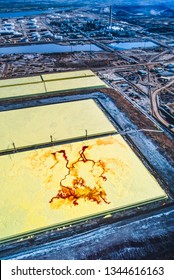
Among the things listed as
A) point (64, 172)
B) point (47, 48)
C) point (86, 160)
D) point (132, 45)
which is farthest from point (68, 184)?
point (132, 45)

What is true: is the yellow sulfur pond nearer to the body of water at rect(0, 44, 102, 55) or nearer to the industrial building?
the industrial building

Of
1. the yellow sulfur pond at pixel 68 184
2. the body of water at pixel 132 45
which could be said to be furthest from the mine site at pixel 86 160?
the body of water at pixel 132 45

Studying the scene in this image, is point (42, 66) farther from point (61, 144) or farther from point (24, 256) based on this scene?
point (24, 256)

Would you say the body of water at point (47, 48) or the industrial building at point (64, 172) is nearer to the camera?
the industrial building at point (64, 172)

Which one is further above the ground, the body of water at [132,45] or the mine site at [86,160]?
the body of water at [132,45]

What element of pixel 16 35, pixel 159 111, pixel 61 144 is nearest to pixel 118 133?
pixel 61 144

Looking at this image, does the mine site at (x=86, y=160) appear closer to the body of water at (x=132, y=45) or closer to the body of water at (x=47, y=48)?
the body of water at (x=47, y=48)

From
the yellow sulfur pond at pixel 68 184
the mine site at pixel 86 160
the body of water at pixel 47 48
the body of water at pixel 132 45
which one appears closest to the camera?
the mine site at pixel 86 160
